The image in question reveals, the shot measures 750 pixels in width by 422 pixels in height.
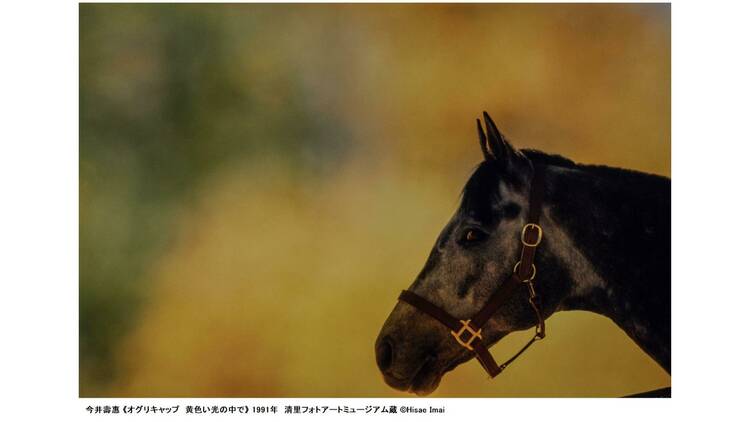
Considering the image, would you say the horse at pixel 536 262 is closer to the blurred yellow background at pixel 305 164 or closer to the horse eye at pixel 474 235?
the horse eye at pixel 474 235

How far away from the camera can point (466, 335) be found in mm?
3086

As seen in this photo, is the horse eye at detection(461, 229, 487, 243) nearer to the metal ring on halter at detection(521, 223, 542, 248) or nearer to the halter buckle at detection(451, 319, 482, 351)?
the metal ring on halter at detection(521, 223, 542, 248)

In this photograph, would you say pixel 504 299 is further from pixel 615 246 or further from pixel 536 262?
pixel 615 246

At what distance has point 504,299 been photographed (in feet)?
9.90

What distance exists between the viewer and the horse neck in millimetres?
2934

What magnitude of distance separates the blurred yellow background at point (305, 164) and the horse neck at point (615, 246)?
1304 mm

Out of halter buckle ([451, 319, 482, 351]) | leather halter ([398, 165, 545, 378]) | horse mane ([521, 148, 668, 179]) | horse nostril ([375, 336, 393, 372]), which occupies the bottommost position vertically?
horse nostril ([375, 336, 393, 372])

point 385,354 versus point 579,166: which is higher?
point 579,166

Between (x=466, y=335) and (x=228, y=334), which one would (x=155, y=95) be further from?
(x=466, y=335)

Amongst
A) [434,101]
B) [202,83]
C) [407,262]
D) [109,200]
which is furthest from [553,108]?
[109,200]

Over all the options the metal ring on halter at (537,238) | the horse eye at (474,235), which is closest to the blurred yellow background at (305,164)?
the horse eye at (474,235)

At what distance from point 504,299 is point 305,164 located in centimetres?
189

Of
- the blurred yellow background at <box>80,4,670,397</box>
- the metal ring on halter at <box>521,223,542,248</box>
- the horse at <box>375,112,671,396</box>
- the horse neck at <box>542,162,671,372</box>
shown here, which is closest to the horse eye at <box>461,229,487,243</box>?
the horse at <box>375,112,671,396</box>

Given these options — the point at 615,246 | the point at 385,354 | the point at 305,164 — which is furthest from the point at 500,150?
the point at 305,164
